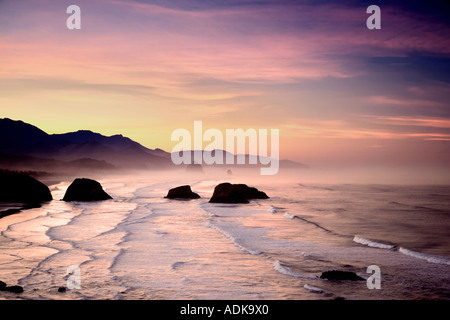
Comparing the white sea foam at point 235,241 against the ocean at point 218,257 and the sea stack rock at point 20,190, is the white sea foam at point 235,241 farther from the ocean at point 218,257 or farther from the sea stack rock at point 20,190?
the sea stack rock at point 20,190

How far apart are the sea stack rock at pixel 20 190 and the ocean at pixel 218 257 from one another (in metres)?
9.27

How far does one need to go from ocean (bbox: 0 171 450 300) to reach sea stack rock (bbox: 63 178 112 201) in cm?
1001

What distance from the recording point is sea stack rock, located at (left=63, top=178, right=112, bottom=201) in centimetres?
3450

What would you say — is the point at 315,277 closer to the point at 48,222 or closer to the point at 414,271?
the point at 414,271

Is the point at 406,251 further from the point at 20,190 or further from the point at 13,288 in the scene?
the point at 20,190

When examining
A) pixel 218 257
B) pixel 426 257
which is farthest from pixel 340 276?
pixel 426 257

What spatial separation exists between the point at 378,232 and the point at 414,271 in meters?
8.74

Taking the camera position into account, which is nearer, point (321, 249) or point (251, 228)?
point (321, 249)

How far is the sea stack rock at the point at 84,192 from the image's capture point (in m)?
34.5

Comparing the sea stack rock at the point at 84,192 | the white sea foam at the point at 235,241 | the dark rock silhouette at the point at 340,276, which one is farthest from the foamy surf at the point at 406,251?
the sea stack rock at the point at 84,192

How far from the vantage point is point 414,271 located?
38.1 feet
